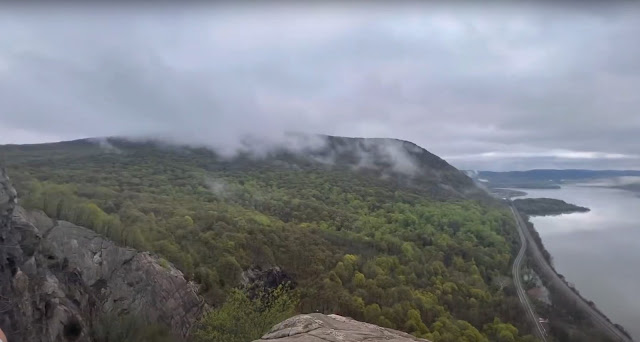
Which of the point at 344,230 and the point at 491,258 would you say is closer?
the point at 344,230

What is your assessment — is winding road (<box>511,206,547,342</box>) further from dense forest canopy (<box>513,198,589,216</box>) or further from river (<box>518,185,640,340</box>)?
dense forest canopy (<box>513,198,589,216</box>)

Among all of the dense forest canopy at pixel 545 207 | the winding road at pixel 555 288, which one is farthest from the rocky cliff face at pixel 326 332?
the dense forest canopy at pixel 545 207

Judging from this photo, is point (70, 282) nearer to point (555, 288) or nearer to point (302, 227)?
point (302, 227)

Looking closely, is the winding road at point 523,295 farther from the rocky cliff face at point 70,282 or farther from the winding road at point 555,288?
the rocky cliff face at point 70,282

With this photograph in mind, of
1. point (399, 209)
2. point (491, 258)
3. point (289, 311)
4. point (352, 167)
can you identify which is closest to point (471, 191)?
point (352, 167)

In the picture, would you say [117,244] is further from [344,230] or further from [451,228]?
[451,228]

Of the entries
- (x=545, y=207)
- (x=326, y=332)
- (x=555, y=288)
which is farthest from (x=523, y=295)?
(x=545, y=207)
